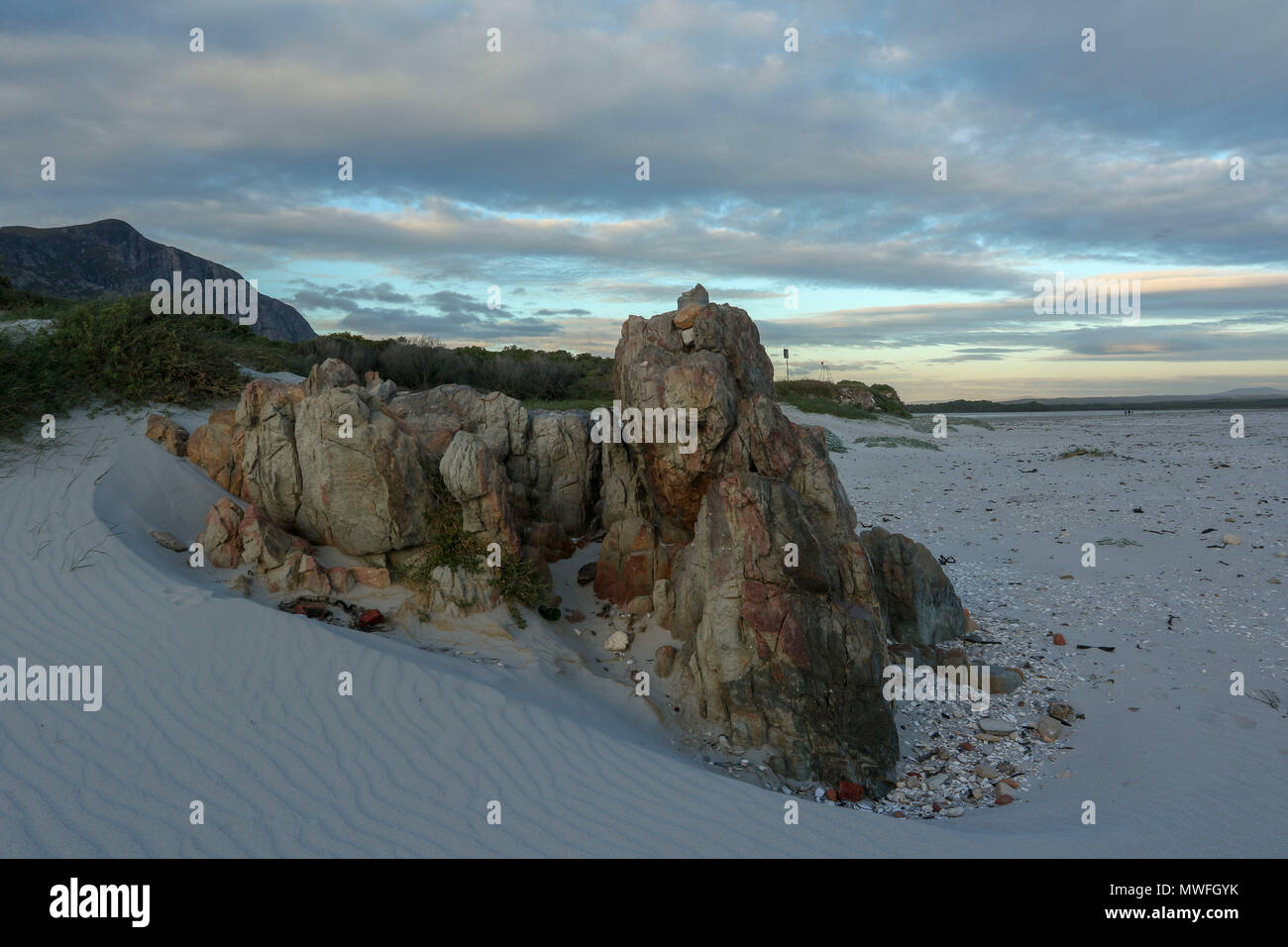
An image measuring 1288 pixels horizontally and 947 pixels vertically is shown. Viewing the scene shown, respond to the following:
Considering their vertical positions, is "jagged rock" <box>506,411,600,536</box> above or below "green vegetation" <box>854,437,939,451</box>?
below

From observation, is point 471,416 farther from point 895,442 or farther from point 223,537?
point 895,442

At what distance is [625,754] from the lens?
6.46 metres

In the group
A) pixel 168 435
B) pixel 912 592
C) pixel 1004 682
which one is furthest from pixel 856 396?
pixel 168 435

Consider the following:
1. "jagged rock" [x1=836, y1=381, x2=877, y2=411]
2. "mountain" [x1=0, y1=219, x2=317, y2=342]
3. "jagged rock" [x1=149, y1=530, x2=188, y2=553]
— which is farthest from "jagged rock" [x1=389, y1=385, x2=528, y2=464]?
"jagged rock" [x1=836, y1=381, x2=877, y2=411]

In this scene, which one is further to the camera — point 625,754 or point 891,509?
point 891,509

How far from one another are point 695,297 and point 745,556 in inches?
173

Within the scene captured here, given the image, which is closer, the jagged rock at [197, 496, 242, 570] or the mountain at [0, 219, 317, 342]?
the jagged rock at [197, 496, 242, 570]

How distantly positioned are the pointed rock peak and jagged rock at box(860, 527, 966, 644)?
14.7 ft

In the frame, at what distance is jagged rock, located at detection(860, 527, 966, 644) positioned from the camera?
9.91 m

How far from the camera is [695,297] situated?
1024cm

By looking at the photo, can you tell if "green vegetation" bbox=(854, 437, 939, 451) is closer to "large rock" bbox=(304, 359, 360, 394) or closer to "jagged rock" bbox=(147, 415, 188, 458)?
"large rock" bbox=(304, 359, 360, 394)
